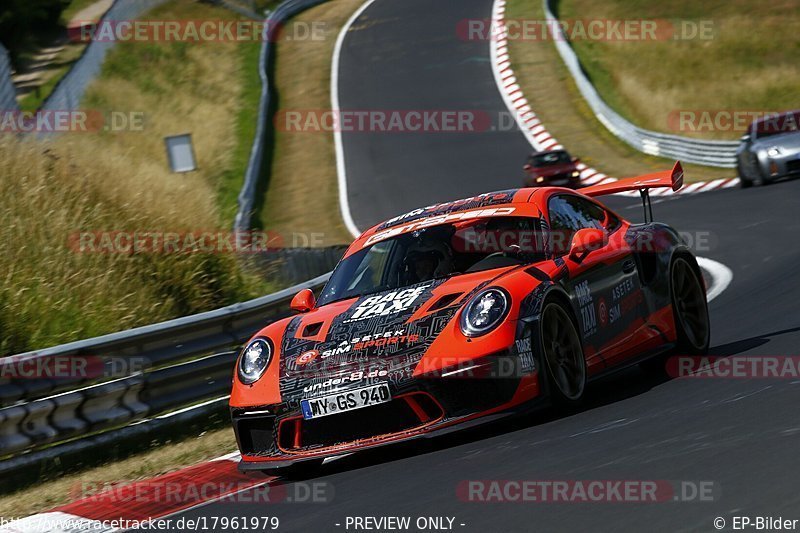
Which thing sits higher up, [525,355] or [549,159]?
[525,355]

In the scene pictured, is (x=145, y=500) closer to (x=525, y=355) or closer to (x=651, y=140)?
(x=525, y=355)

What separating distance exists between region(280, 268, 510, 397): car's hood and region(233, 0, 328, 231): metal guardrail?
40.9ft

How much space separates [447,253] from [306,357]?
47.0 inches

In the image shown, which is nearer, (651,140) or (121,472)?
(121,472)

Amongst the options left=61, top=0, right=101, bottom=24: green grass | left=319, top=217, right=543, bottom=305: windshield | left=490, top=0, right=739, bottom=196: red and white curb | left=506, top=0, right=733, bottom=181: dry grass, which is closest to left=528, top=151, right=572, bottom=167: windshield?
left=490, top=0, right=739, bottom=196: red and white curb

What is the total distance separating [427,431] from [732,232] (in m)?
11.4

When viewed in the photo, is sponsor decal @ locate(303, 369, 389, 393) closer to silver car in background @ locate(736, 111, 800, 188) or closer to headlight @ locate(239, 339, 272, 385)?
headlight @ locate(239, 339, 272, 385)

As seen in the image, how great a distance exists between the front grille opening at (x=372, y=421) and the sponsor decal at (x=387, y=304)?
0.63 meters

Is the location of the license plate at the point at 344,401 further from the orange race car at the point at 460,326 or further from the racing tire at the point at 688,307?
the racing tire at the point at 688,307

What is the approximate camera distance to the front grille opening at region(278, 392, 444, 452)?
6480 millimetres

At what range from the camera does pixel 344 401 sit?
6.50m

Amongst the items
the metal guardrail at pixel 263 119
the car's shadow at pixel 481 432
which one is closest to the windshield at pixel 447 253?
the car's shadow at pixel 481 432

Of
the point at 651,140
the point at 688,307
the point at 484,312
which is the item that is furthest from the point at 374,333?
the point at 651,140

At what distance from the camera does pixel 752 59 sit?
1610 inches
